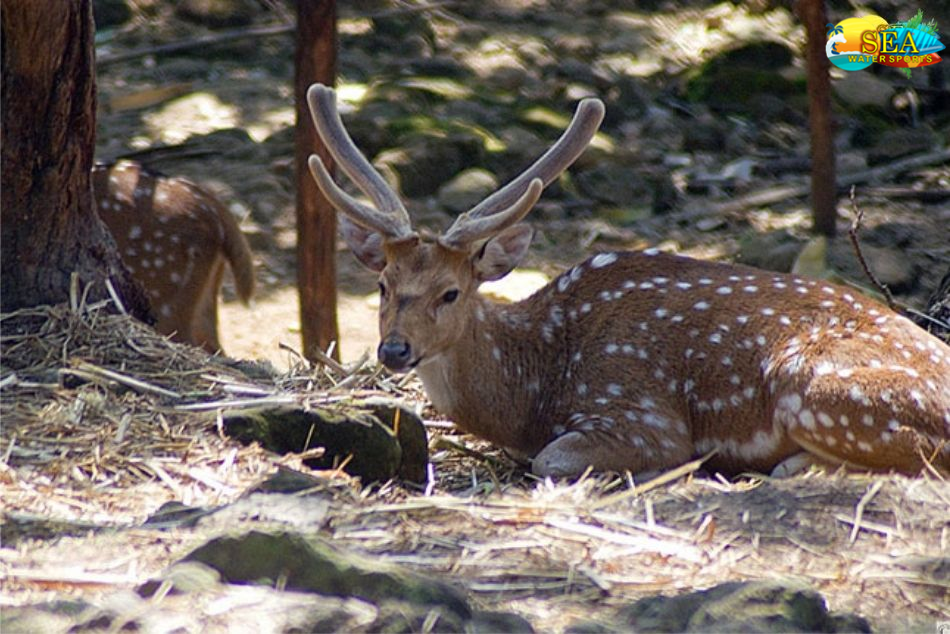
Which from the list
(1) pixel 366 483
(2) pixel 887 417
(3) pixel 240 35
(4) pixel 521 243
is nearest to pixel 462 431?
(4) pixel 521 243

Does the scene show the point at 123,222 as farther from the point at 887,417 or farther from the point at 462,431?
the point at 887,417

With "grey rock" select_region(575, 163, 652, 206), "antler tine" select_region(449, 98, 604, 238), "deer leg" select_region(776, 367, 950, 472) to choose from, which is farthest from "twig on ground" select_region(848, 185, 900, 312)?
"grey rock" select_region(575, 163, 652, 206)

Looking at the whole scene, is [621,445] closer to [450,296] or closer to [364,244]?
[450,296]

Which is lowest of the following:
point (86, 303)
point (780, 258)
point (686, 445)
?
point (780, 258)

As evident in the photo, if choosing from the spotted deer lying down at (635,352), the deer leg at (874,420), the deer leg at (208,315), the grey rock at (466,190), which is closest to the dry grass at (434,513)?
the spotted deer lying down at (635,352)

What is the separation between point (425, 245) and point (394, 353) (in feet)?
1.60

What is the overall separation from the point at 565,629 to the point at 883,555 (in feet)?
3.23

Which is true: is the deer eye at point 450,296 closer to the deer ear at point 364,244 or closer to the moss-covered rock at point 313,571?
the deer ear at point 364,244

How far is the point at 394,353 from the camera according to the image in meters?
5.33

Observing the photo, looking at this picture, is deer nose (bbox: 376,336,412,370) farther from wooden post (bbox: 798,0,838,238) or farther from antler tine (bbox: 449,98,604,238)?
wooden post (bbox: 798,0,838,238)

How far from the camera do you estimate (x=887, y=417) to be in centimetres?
511

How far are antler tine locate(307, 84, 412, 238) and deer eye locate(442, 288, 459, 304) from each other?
0.26m

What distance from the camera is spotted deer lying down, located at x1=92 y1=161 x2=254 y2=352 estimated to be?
7.51 m

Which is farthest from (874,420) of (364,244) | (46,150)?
(46,150)
